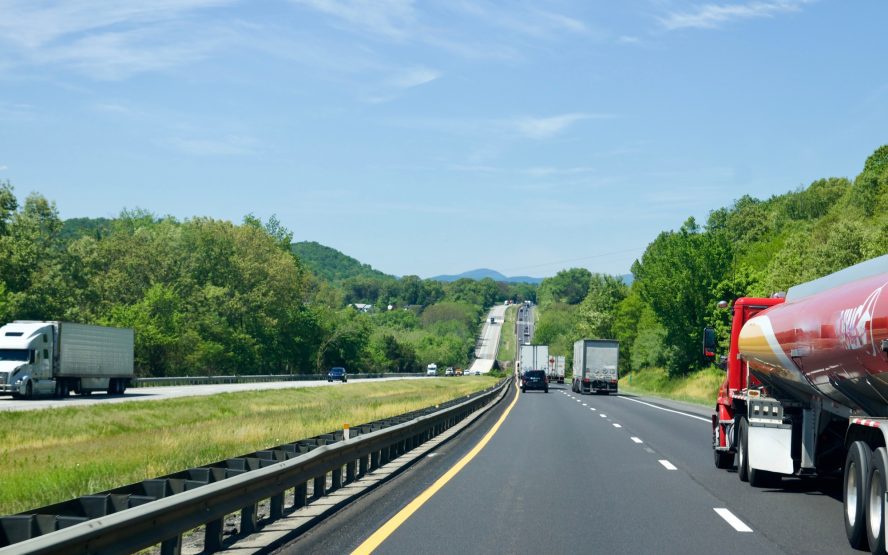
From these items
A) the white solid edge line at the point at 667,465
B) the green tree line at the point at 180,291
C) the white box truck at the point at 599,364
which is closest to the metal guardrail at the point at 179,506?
the white solid edge line at the point at 667,465

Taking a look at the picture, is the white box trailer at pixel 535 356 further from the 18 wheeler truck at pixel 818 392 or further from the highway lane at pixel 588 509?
the 18 wheeler truck at pixel 818 392

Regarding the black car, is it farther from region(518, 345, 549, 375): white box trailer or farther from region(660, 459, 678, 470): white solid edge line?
region(660, 459, 678, 470): white solid edge line

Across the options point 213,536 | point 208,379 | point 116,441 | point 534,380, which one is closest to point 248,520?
point 213,536

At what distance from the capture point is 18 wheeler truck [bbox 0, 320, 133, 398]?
44031mm

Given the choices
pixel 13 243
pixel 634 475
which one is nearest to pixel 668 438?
pixel 634 475

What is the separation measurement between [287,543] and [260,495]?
505 millimetres

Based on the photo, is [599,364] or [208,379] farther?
[208,379]

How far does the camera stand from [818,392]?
12.0 m

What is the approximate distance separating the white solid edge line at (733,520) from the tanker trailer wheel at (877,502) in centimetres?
160

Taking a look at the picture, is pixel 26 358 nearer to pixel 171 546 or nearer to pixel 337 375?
pixel 171 546

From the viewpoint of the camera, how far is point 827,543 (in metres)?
10.0

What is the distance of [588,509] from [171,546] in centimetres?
567

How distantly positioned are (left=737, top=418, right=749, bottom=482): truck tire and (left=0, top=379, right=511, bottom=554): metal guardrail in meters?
5.42

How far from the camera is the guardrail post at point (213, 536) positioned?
904cm
